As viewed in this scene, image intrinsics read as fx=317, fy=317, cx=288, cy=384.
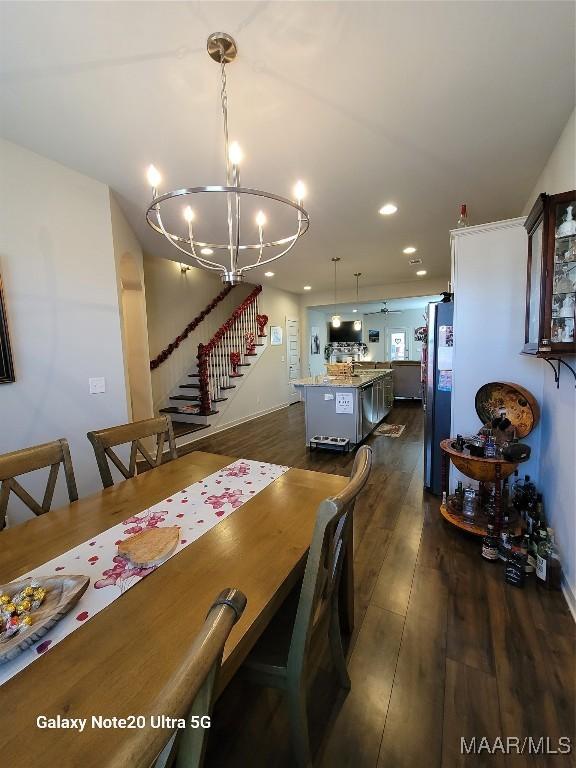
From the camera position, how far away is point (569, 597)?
173 cm

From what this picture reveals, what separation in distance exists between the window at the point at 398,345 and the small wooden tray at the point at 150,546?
12306 millimetres

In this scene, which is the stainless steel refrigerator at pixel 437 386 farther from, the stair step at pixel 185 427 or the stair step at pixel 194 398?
the stair step at pixel 194 398

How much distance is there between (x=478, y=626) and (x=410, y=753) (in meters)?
0.73

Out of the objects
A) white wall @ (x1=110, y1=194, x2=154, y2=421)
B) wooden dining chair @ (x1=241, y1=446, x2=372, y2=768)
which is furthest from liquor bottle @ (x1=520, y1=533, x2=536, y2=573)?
white wall @ (x1=110, y1=194, x2=154, y2=421)

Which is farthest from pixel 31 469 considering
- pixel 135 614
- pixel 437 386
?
pixel 437 386

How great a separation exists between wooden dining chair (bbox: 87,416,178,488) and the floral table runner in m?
0.47

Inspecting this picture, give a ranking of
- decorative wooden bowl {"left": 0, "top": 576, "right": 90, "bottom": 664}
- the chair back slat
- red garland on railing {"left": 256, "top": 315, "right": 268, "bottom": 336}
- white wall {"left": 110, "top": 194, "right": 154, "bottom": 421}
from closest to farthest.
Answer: decorative wooden bowl {"left": 0, "top": 576, "right": 90, "bottom": 664} < the chair back slat < white wall {"left": 110, "top": 194, "right": 154, "bottom": 421} < red garland on railing {"left": 256, "top": 315, "right": 268, "bottom": 336}

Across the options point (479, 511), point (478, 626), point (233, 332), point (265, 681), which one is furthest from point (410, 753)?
point (233, 332)

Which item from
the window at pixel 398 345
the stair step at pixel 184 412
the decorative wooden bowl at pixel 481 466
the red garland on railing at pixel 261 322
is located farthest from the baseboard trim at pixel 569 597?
the window at pixel 398 345

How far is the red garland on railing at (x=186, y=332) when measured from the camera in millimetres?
5678

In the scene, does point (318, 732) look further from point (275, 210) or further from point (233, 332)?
point (233, 332)

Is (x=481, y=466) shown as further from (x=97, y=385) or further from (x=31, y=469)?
(x=97, y=385)

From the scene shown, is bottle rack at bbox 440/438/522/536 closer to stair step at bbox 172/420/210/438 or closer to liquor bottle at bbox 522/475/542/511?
liquor bottle at bbox 522/475/542/511

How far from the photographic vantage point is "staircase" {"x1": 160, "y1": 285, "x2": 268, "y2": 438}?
5.38 metres
